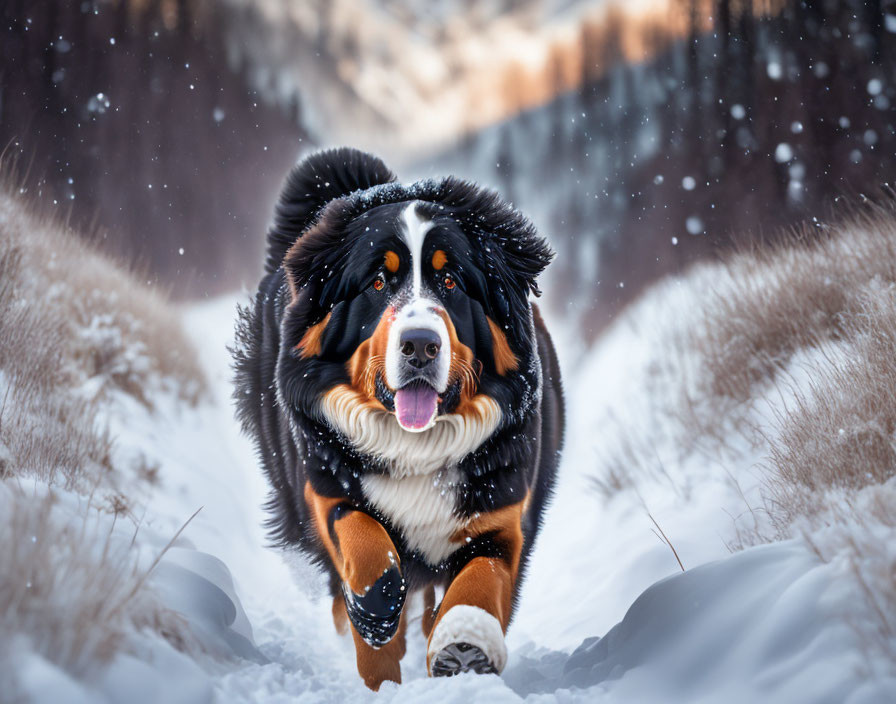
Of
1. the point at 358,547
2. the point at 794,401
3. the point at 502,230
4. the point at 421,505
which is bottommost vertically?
the point at 358,547

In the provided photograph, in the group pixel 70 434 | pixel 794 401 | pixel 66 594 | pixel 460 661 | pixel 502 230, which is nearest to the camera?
pixel 66 594

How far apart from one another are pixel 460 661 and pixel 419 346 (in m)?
0.98

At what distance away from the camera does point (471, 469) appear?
104 inches

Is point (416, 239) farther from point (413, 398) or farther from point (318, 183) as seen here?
point (318, 183)

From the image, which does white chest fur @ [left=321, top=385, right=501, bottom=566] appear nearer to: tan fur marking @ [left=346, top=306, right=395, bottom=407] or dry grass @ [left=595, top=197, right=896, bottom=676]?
tan fur marking @ [left=346, top=306, right=395, bottom=407]

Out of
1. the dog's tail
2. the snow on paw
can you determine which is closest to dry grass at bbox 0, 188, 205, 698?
the snow on paw

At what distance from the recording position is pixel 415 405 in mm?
2457

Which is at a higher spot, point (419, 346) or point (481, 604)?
point (419, 346)

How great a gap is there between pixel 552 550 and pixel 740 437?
5.16ft

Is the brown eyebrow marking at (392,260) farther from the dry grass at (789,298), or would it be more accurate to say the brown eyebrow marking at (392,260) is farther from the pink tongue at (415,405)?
the dry grass at (789,298)

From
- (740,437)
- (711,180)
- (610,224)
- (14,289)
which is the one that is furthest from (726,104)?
(14,289)

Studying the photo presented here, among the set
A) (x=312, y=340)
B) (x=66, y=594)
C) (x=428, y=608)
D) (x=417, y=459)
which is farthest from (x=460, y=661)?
(x=428, y=608)

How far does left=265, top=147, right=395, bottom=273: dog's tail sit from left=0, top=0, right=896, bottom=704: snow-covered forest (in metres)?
0.56

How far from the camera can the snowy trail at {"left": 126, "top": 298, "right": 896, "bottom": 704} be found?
1.72 meters
